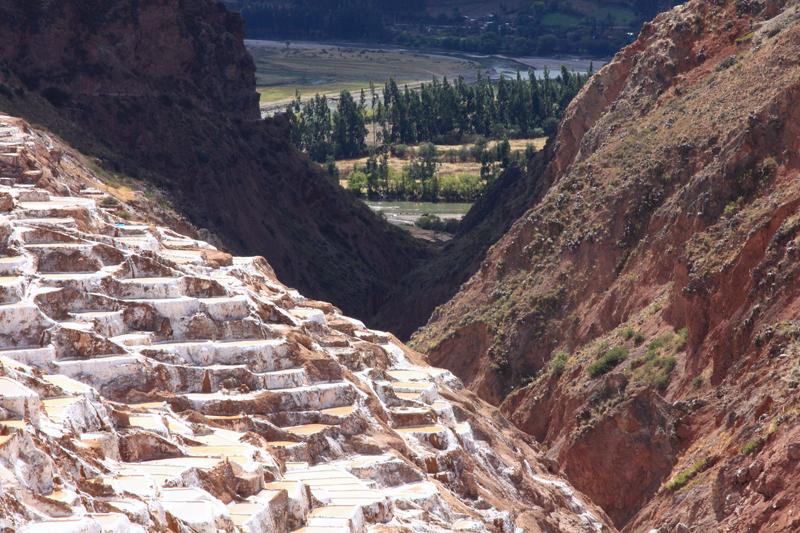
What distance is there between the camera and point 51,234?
72.3m

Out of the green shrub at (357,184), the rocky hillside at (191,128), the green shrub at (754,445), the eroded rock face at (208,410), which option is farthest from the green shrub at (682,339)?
the green shrub at (357,184)

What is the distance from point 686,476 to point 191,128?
247 ft

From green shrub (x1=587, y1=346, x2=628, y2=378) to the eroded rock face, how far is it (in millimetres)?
8675

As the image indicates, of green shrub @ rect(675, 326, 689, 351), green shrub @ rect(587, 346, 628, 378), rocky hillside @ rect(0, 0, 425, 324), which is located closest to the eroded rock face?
green shrub @ rect(675, 326, 689, 351)

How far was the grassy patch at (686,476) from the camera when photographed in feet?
262

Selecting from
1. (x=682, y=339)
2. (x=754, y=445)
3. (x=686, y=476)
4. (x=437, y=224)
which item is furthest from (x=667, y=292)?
(x=437, y=224)

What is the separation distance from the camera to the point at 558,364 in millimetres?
102625

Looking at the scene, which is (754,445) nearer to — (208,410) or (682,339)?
(208,410)

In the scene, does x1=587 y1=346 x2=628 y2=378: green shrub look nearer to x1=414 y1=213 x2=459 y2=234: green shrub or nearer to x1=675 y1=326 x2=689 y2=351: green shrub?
x1=675 y1=326 x2=689 y2=351: green shrub

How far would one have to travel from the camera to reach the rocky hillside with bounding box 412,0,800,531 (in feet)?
260

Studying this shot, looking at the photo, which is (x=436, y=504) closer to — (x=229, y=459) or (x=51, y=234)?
(x=229, y=459)

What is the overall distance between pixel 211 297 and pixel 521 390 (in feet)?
115

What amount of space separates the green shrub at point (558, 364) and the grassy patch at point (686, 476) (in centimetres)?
2109

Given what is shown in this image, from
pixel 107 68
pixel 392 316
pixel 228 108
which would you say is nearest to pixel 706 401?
pixel 392 316
